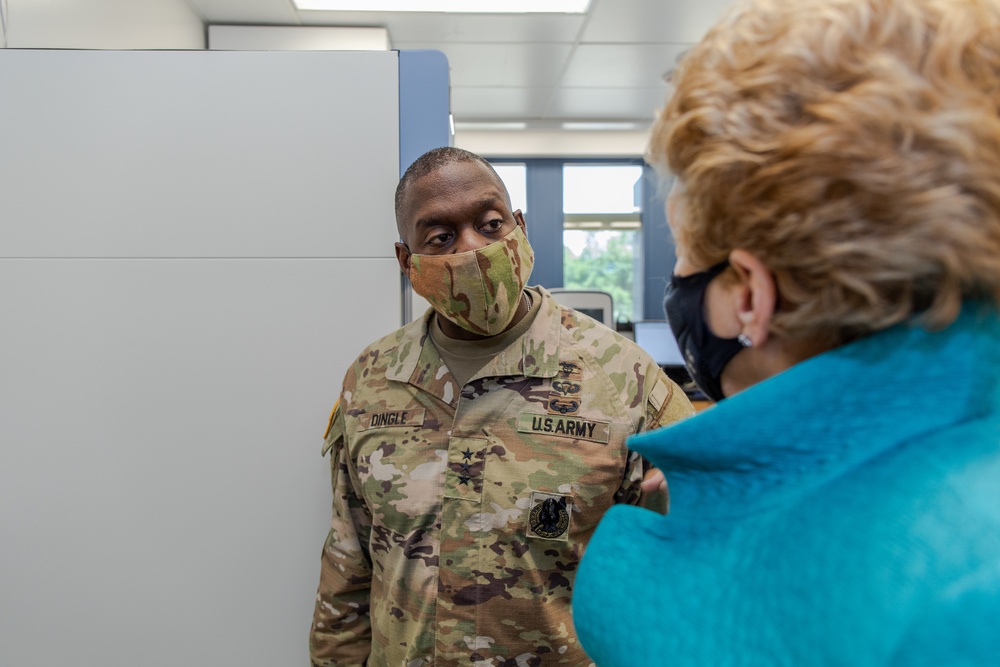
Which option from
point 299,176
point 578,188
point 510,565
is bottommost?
point 510,565

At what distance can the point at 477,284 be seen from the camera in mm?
1079

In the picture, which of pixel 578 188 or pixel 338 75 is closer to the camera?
pixel 338 75

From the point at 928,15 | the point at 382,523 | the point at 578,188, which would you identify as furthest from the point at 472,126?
the point at 928,15

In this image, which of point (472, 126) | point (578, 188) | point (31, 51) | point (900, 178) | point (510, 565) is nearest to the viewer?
point (900, 178)

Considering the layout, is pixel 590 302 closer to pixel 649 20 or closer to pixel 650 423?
pixel 649 20

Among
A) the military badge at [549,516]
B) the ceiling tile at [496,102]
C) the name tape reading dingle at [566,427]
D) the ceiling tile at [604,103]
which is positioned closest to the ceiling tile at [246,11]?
the ceiling tile at [496,102]

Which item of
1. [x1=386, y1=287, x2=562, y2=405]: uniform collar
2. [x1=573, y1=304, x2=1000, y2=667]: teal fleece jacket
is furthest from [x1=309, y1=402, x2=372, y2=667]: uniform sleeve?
[x1=573, y1=304, x2=1000, y2=667]: teal fleece jacket

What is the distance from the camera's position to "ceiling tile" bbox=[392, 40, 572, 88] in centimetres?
372

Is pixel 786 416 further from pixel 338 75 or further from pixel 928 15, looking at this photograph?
pixel 338 75

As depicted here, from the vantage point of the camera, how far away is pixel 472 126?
5.36 metres

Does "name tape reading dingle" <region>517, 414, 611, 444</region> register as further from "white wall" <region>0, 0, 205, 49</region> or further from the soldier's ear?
"white wall" <region>0, 0, 205, 49</region>

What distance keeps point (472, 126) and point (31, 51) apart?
422 cm

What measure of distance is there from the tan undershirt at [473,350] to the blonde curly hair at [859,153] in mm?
700

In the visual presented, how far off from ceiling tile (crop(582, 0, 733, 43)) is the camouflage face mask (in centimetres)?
257
